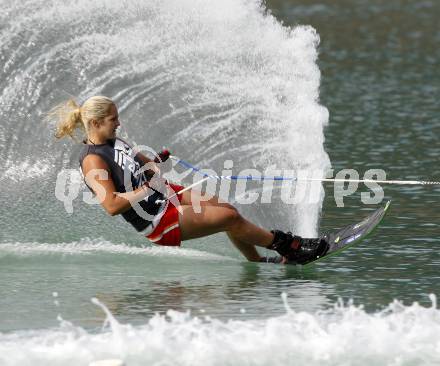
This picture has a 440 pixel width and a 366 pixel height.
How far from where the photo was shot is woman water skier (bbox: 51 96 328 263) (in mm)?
9000

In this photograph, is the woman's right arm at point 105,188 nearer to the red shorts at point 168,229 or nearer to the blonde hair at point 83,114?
the blonde hair at point 83,114

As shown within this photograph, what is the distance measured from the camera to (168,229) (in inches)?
367

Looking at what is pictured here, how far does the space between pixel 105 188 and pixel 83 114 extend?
1.93 feet

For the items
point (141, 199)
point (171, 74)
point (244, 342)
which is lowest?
point (244, 342)

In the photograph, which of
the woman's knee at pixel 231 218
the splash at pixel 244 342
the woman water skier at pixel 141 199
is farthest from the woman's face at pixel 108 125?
the splash at pixel 244 342

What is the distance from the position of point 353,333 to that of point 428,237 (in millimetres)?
3703

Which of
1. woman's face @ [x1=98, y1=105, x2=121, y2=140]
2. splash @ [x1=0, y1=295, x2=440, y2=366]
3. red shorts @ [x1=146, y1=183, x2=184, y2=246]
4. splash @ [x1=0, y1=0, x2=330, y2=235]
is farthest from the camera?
splash @ [x1=0, y1=0, x2=330, y2=235]

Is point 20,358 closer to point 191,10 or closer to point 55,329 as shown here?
point 55,329

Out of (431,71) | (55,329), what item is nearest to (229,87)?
(55,329)

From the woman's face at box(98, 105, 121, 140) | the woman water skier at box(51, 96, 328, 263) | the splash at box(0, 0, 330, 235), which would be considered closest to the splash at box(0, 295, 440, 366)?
the woman water skier at box(51, 96, 328, 263)

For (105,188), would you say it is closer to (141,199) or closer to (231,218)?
(141,199)

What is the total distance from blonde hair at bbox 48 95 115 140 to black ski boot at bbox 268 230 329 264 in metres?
1.68

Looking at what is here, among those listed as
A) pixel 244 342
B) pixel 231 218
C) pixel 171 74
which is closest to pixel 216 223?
pixel 231 218

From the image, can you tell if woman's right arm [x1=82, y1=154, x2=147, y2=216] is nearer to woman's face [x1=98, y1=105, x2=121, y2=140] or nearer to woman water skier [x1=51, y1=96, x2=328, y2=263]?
woman water skier [x1=51, y1=96, x2=328, y2=263]
